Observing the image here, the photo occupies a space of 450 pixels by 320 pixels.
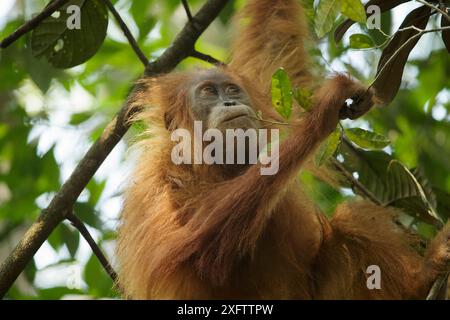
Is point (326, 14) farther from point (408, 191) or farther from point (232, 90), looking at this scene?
point (408, 191)

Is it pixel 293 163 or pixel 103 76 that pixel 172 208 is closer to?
pixel 293 163

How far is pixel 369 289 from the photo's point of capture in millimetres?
→ 5699

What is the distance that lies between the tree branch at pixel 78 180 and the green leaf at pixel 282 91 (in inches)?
69.2

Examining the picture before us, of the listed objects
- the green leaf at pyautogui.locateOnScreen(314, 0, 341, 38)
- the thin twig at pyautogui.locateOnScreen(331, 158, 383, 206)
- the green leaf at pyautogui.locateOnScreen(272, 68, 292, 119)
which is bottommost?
the thin twig at pyautogui.locateOnScreen(331, 158, 383, 206)

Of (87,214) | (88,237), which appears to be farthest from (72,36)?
(87,214)

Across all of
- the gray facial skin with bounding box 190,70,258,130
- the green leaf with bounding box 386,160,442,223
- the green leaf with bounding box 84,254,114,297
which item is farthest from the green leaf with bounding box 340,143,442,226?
the green leaf with bounding box 84,254,114,297

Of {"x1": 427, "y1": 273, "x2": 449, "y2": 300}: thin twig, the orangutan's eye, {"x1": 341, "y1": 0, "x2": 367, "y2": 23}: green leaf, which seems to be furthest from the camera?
the orangutan's eye

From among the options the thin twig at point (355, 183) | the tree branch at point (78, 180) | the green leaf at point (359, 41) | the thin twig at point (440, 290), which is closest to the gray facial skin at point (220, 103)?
the tree branch at point (78, 180)

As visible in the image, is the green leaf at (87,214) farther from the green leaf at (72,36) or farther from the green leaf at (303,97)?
the green leaf at (303,97)

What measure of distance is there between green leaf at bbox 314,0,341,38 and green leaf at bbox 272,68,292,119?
396 mm

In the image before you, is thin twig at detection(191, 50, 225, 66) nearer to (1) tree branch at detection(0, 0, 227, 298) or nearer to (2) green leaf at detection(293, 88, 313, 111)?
(1) tree branch at detection(0, 0, 227, 298)

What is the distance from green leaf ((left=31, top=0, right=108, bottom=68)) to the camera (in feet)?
21.4

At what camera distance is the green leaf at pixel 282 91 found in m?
4.52

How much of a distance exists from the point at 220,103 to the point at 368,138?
187 cm
